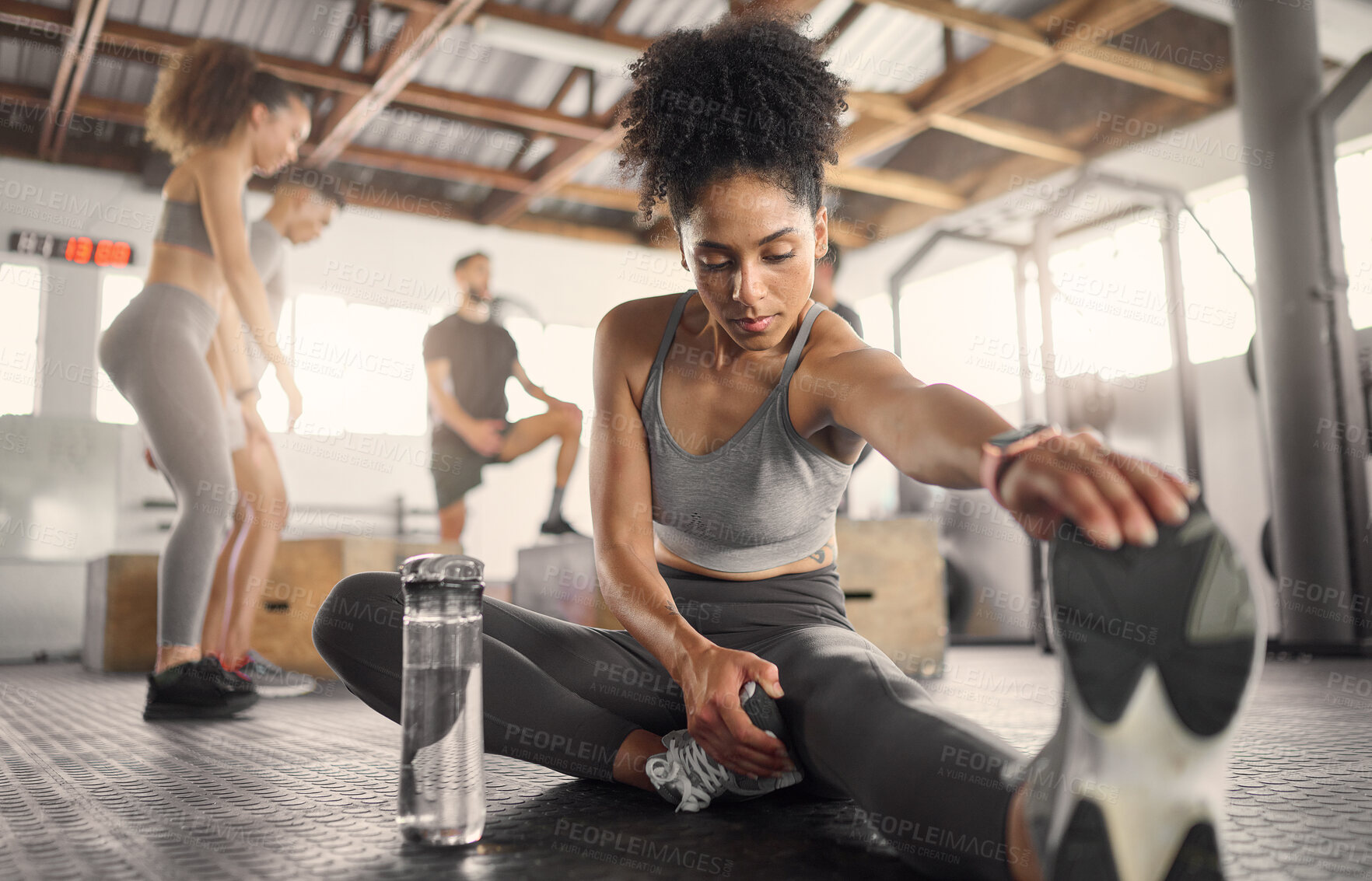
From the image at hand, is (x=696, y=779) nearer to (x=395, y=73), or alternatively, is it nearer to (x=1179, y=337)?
(x=1179, y=337)

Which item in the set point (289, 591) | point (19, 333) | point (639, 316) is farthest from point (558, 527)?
point (19, 333)

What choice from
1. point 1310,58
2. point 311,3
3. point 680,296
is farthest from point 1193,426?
point 311,3

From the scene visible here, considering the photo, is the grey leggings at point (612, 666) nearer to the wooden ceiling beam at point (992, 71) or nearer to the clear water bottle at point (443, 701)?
the clear water bottle at point (443, 701)

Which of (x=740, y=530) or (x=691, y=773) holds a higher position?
(x=740, y=530)

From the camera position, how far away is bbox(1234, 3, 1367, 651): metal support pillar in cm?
307

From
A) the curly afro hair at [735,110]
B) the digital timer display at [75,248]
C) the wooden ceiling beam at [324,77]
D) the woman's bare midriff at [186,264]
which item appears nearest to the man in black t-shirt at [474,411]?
the wooden ceiling beam at [324,77]

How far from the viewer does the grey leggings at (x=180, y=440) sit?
185 centimetres

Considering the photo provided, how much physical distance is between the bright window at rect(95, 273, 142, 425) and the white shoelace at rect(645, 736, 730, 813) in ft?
17.7

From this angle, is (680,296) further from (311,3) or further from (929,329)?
(929,329)

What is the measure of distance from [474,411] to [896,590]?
6.03ft

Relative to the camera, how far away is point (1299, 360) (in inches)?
124

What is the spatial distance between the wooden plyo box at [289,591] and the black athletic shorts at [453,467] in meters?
0.50

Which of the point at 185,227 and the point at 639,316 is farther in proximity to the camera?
the point at 185,227

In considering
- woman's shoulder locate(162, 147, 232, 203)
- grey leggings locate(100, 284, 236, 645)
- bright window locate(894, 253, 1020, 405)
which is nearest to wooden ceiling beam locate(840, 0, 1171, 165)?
bright window locate(894, 253, 1020, 405)
